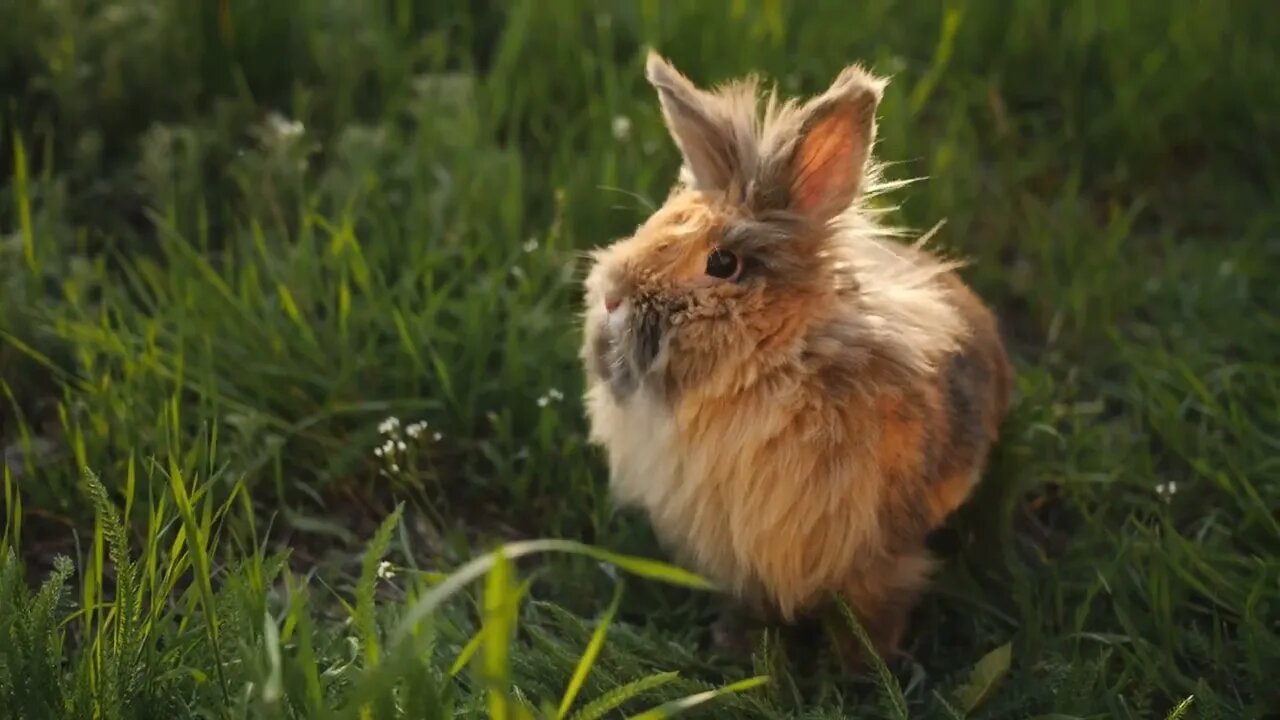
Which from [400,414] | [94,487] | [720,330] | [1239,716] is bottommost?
[1239,716]

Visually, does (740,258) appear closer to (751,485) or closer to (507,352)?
(751,485)

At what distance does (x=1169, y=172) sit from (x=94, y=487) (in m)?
2.98

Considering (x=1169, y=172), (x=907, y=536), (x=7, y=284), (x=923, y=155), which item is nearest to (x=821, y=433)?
(x=907, y=536)

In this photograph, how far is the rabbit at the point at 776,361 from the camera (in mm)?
1791

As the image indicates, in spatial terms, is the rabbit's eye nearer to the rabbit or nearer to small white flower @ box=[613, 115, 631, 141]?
the rabbit

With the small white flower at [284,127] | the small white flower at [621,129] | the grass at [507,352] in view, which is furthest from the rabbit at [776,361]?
the small white flower at [284,127]

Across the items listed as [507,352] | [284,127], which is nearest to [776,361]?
[507,352]

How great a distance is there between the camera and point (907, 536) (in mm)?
2035

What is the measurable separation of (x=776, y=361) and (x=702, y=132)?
40 cm

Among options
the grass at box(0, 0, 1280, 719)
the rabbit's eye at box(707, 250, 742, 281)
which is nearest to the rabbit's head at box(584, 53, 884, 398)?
the rabbit's eye at box(707, 250, 742, 281)

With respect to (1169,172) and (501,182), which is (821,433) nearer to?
(501,182)

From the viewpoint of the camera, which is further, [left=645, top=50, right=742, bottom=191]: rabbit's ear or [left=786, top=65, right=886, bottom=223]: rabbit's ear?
[left=645, top=50, right=742, bottom=191]: rabbit's ear

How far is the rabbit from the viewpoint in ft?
5.88

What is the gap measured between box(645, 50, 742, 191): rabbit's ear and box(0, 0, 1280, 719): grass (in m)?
0.50
